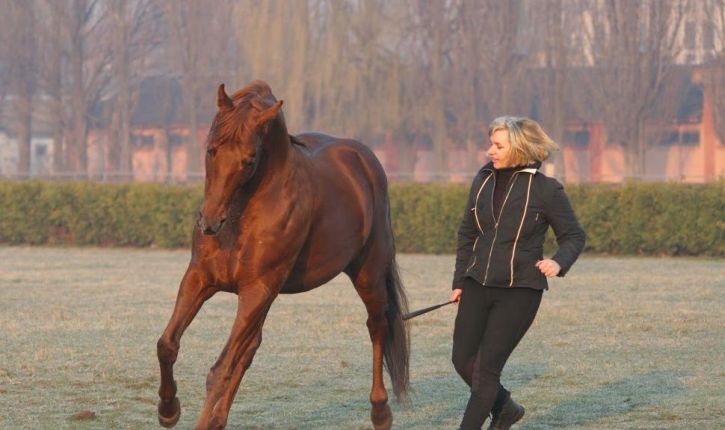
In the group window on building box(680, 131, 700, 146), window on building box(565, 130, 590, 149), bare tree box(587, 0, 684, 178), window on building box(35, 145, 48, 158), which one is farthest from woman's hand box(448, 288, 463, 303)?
window on building box(35, 145, 48, 158)

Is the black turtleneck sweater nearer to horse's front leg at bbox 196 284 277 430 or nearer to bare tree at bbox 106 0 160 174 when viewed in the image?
horse's front leg at bbox 196 284 277 430

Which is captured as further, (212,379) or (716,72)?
(716,72)

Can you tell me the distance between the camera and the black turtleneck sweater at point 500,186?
6.53m

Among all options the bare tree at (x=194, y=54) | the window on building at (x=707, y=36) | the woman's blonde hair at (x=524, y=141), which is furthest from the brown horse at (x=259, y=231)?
the bare tree at (x=194, y=54)

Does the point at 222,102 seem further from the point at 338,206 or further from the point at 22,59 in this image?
the point at 22,59

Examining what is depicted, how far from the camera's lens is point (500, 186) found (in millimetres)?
6598

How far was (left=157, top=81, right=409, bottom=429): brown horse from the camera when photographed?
618 cm

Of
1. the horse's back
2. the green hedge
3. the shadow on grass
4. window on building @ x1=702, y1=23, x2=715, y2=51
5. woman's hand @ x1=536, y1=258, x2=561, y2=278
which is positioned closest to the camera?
woman's hand @ x1=536, y1=258, x2=561, y2=278

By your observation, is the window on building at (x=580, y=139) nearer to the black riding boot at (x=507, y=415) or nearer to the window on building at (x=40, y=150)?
the window on building at (x=40, y=150)

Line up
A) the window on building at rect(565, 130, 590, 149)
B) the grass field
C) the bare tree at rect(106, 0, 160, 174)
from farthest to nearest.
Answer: the window on building at rect(565, 130, 590, 149), the bare tree at rect(106, 0, 160, 174), the grass field

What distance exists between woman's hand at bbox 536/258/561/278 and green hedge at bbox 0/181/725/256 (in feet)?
63.6

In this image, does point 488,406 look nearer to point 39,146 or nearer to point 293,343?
point 293,343

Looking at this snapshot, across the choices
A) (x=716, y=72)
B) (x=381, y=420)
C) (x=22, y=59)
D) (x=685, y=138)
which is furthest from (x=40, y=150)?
(x=381, y=420)

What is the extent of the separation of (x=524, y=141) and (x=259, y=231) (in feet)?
4.62
